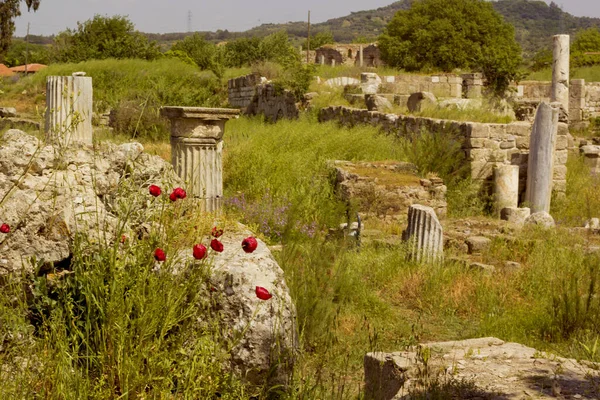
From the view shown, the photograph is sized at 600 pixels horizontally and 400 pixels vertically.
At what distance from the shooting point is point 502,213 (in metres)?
11.4

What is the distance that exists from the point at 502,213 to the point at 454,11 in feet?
96.7

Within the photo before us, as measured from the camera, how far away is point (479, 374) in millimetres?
4277

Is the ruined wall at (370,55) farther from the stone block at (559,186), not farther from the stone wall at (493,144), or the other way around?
the stone block at (559,186)

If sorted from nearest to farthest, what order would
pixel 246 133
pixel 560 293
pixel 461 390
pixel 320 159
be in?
pixel 461 390 < pixel 560 293 < pixel 320 159 < pixel 246 133

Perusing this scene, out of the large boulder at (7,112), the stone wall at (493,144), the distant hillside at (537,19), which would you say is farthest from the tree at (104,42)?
the distant hillside at (537,19)

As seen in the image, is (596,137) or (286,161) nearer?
(286,161)

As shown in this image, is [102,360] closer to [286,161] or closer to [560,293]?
[560,293]

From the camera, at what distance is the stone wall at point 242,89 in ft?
76.8

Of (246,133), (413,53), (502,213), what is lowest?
(502,213)

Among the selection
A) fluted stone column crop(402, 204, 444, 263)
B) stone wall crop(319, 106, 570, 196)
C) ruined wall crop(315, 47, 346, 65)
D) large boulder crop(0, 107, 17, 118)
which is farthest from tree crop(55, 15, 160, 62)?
fluted stone column crop(402, 204, 444, 263)

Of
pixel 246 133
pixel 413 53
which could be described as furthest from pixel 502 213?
pixel 413 53

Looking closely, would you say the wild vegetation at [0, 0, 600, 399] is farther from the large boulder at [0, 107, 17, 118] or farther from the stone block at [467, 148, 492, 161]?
the large boulder at [0, 107, 17, 118]

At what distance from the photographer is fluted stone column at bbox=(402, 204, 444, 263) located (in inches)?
322

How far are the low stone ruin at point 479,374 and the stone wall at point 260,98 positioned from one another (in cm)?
1528
